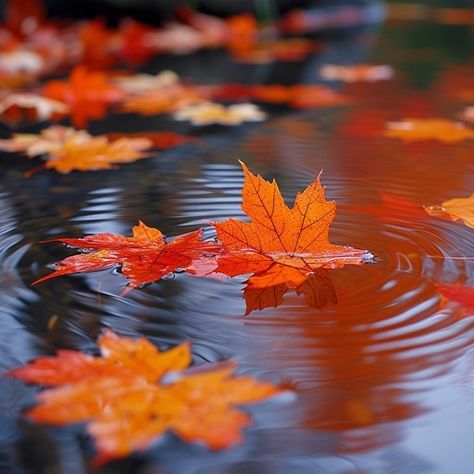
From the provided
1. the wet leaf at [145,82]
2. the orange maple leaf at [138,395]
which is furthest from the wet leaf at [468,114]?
the orange maple leaf at [138,395]

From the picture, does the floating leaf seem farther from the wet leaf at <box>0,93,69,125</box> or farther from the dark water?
the wet leaf at <box>0,93,69,125</box>

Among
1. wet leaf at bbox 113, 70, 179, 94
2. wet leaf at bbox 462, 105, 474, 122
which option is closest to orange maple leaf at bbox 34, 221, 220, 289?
wet leaf at bbox 462, 105, 474, 122

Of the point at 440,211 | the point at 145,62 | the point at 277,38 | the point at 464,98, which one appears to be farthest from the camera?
the point at 277,38

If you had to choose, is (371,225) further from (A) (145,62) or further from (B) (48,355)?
(A) (145,62)

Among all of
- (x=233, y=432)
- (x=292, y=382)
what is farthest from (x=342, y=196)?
(x=233, y=432)

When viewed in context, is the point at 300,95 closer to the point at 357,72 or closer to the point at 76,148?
the point at 357,72

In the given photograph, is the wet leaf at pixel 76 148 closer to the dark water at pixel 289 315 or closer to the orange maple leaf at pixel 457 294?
the dark water at pixel 289 315

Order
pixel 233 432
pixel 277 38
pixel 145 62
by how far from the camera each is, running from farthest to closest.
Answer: pixel 277 38
pixel 145 62
pixel 233 432
